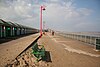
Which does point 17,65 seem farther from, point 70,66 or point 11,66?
point 70,66

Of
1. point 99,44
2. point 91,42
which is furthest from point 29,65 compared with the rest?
point 91,42

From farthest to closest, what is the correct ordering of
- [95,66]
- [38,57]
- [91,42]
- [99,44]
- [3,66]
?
[91,42] < [99,44] < [38,57] < [95,66] < [3,66]

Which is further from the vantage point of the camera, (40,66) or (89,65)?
(89,65)

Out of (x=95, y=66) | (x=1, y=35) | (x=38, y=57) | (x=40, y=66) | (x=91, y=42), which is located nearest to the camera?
(x=40, y=66)

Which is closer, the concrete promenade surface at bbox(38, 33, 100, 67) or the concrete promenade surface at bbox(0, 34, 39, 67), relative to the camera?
the concrete promenade surface at bbox(38, 33, 100, 67)

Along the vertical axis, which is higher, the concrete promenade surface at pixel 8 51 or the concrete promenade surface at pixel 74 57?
the concrete promenade surface at pixel 8 51

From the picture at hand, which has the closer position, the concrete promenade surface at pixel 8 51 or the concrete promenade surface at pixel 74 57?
the concrete promenade surface at pixel 74 57

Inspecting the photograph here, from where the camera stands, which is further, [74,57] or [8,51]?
[8,51]

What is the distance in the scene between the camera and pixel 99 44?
14.3 metres

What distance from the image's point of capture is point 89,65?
7.68 m

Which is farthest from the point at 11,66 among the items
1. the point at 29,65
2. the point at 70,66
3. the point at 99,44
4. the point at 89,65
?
the point at 99,44

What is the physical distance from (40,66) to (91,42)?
13398 mm

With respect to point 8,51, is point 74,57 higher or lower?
lower

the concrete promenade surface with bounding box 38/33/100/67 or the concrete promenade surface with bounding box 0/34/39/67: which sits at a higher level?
the concrete promenade surface with bounding box 0/34/39/67
